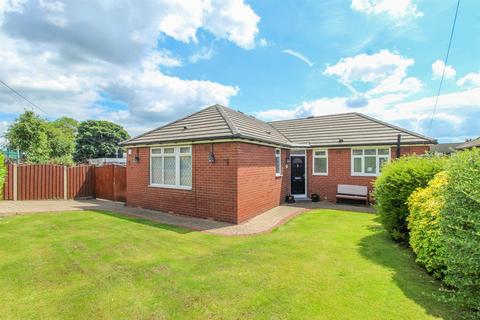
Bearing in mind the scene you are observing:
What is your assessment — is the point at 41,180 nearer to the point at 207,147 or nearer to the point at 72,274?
the point at 207,147

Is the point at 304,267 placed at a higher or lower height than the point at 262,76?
lower

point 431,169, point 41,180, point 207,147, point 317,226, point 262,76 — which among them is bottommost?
point 317,226

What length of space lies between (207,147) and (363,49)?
909 centimetres

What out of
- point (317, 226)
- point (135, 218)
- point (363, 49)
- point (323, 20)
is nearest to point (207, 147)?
point (135, 218)

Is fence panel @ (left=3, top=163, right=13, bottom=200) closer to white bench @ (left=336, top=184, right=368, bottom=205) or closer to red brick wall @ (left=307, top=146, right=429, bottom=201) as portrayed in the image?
red brick wall @ (left=307, top=146, right=429, bottom=201)

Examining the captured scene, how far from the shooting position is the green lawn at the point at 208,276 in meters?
3.33

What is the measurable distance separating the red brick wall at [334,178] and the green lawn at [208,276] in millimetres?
6232

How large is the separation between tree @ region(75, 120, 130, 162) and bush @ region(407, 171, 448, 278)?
5163 cm

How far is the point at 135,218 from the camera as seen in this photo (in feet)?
30.6

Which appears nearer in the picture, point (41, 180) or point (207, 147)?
point (207, 147)

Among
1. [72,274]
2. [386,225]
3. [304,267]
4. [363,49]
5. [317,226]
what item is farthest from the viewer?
[363,49]

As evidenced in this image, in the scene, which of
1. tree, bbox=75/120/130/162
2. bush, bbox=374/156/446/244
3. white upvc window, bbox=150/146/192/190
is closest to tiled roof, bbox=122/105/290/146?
white upvc window, bbox=150/146/192/190

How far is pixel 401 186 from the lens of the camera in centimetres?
633

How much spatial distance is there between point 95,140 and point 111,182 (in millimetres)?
40310
